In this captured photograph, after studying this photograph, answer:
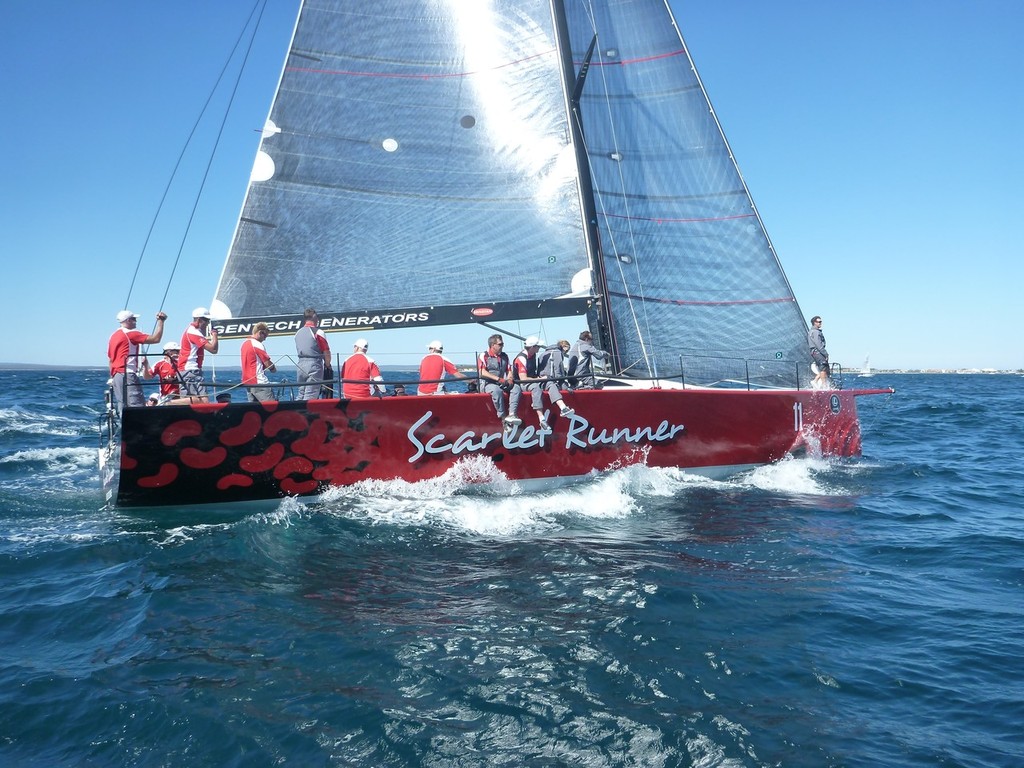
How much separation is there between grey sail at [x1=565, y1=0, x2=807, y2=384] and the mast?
0.13 meters

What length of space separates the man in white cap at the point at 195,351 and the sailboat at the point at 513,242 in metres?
0.44

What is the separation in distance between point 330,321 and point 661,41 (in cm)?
685

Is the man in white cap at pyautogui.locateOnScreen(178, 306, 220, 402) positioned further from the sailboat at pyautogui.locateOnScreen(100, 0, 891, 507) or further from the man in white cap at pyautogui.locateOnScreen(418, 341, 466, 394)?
the man in white cap at pyautogui.locateOnScreen(418, 341, 466, 394)

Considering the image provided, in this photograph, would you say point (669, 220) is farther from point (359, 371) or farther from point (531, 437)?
point (359, 371)

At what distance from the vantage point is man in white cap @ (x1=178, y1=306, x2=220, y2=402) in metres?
8.95

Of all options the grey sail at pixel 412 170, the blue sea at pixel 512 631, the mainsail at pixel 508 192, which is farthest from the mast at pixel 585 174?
the blue sea at pixel 512 631

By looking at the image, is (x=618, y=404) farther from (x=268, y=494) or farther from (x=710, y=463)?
(x=268, y=494)

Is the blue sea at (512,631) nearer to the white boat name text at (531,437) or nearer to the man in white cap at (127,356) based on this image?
the white boat name text at (531,437)

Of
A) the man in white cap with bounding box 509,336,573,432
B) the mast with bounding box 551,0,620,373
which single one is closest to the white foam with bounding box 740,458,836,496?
the mast with bounding box 551,0,620,373

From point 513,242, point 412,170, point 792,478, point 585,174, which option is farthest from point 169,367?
point 792,478

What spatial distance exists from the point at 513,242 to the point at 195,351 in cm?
443

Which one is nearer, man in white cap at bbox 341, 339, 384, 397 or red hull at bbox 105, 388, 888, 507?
red hull at bbox 105, 388, 888, 507

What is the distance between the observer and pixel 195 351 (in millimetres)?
9281

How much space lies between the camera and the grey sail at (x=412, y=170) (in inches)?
405
